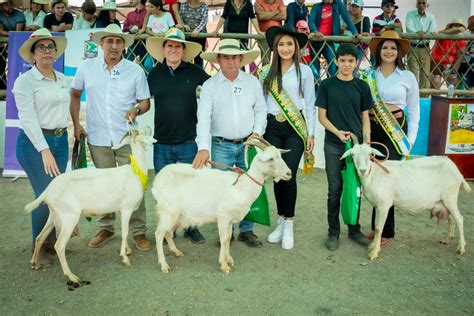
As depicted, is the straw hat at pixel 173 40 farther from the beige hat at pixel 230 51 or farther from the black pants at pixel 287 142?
the black pants at pixel 287 142

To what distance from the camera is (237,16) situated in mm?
7750

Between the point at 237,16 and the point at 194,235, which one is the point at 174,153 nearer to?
the point at 194,235

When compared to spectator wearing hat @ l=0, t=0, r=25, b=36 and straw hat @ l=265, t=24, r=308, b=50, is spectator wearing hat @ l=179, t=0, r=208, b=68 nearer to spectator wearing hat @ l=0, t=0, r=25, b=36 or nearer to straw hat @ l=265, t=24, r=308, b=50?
spectator wearing hat @ l=0, t=0, r=25, b=36

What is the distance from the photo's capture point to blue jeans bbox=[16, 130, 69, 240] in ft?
13.2

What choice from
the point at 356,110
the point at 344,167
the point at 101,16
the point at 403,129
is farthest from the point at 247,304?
the point at 101,16

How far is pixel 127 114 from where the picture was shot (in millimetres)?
4289

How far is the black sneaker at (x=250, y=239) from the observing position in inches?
185

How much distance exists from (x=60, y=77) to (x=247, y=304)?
2463mm

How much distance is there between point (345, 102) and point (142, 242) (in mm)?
2270

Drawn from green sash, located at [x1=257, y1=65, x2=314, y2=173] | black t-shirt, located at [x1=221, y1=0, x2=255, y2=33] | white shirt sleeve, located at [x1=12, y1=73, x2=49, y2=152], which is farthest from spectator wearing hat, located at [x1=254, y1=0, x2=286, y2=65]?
white shirt sleeve, located at [x1=12, y1=73, x2=49, y2=152]

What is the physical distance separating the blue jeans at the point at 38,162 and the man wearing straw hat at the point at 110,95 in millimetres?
312

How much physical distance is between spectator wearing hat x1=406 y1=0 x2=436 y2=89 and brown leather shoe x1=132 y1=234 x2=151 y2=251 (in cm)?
589

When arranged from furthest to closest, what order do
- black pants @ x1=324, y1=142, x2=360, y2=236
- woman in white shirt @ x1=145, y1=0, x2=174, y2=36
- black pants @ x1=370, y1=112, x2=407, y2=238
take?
woman in white shirt @ x1=145, y1=0, x2=174, y2=36
black pants @ x1=370, y1=112, x2=407, y2=238
black pants @ x1=324, y1=142, x2=360, y2=236

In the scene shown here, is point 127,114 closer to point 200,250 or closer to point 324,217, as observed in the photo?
point 200,250
